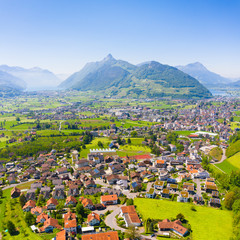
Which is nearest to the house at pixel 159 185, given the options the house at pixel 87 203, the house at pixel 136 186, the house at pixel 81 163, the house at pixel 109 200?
the house at pixel 136 186

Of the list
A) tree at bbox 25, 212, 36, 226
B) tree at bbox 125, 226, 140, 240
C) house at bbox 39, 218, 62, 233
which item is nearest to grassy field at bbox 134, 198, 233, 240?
tree at bbox 125, 226, 140, 240

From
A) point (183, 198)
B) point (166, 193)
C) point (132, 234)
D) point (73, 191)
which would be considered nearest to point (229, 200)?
point (183, 198)

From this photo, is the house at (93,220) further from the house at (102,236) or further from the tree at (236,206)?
the tree at (236,206)

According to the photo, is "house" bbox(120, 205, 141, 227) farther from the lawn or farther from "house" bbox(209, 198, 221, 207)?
"house" bbox(209, 198, 221, 207)

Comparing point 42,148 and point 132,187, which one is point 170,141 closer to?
point 132,187

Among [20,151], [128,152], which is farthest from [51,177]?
[128,152]

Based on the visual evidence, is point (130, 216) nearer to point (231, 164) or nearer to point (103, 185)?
point (103, 185)
